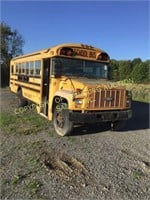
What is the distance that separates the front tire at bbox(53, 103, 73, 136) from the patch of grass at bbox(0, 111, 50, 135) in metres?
0.67

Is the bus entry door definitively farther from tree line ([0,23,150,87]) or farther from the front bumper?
tree line ([0,23,150,87])

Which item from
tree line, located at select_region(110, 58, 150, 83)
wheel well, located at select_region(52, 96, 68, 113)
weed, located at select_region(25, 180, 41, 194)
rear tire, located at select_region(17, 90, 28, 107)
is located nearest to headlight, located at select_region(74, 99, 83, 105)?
wheel well, located at select_region(52, 96, 68, 113)

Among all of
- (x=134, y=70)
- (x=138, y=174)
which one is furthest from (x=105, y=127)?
(x=134, y=70)

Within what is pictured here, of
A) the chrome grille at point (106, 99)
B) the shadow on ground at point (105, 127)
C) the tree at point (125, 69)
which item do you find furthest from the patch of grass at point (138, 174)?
the tree at point (125, 69)

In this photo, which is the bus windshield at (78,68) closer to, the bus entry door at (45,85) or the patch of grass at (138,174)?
the bus entry door at (45,85)

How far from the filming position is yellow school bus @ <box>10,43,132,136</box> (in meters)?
7.45

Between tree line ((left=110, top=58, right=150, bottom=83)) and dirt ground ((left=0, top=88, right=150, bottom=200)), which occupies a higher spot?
tree line ((left=110, top=58, right=150, bottom=83))

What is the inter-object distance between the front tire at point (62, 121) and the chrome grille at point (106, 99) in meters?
0.68

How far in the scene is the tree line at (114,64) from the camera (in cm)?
2677

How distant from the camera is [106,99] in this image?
303 inches

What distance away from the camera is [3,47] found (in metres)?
38.5

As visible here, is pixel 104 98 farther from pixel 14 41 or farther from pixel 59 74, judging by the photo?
pixel 14 41

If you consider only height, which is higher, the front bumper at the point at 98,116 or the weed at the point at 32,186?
the front bumper at the point at 98,116

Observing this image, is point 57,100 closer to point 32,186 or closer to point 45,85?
point 45,85
